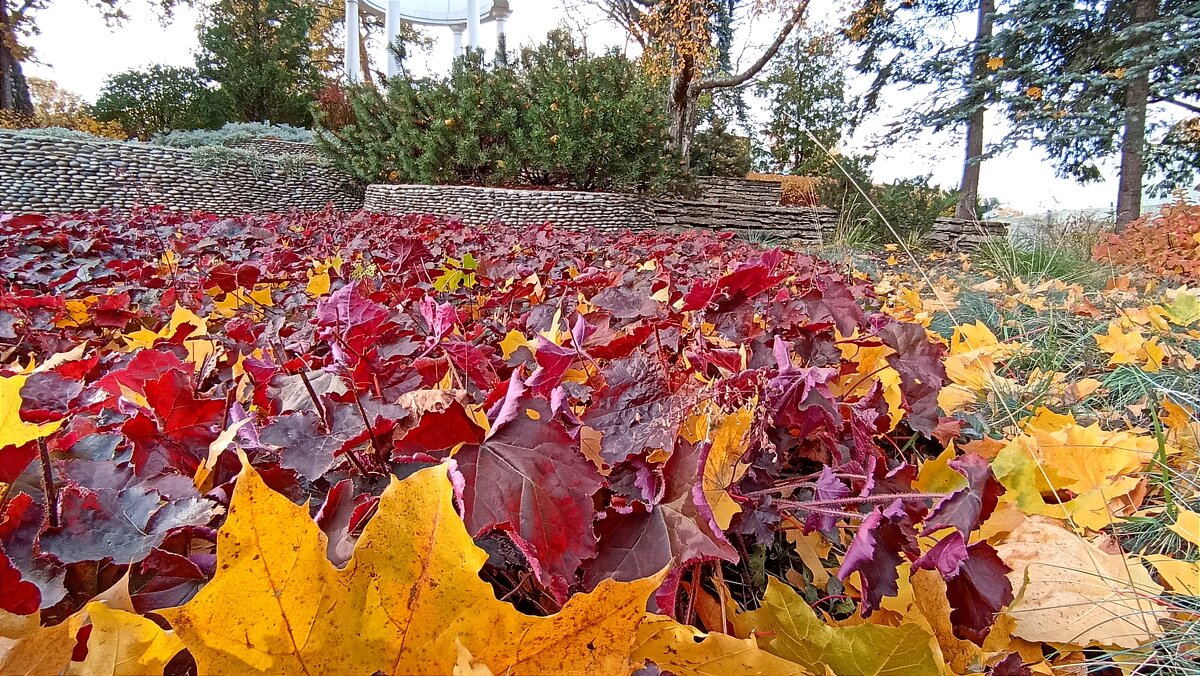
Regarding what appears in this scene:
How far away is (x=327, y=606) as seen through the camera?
25cm

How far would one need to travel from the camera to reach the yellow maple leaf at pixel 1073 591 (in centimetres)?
52

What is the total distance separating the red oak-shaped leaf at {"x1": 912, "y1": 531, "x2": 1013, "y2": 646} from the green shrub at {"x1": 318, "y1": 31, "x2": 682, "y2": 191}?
32.0 ft

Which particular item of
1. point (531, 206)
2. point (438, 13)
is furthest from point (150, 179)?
point (438, 13)

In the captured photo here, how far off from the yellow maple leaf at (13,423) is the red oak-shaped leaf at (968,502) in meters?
0.54

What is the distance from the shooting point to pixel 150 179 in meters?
10.5

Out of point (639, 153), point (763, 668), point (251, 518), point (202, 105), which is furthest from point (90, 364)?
point (202, 105)

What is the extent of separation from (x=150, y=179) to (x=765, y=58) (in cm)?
1080

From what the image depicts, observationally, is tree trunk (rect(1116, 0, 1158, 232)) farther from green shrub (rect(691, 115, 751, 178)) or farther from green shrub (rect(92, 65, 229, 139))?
green shrub (rect(92, 65, 229, 139))

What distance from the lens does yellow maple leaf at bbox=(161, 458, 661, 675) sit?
0.77 feet

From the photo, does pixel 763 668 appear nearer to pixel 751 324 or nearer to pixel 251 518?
pixel 251 518

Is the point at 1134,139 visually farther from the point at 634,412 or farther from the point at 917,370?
the point at 634,412

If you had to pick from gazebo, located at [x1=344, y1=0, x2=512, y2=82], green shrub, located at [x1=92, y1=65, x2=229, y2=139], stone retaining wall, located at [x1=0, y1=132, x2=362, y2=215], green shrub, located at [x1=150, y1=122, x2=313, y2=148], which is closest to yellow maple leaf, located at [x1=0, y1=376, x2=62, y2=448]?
stone retaining wall, located at [x1=0, y1=132, x2=362, y2=215]

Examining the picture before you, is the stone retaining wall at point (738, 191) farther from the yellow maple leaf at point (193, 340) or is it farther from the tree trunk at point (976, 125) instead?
the yellow maple leaf at point (193, 340)

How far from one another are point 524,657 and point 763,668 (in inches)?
5.7
